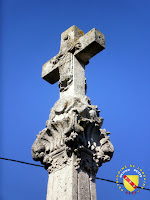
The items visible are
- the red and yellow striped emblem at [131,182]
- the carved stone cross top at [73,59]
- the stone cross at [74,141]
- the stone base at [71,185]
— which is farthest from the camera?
the red and yellow striped emblem at [131,182]

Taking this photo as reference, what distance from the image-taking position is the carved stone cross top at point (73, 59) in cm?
647

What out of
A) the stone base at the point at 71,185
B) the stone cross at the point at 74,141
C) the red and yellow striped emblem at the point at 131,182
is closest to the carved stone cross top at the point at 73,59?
the stone cross at the point at 74,141

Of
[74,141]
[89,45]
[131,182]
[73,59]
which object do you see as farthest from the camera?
[131,182]

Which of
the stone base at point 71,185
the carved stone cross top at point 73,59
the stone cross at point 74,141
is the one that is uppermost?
the carved stone cross top at point 73,59

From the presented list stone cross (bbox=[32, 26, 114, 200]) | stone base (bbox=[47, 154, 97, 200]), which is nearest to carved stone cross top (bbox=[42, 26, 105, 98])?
stone cross (bbox=[32, 26, 114, 200])

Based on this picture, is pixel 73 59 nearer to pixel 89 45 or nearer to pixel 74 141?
pixel 89 45

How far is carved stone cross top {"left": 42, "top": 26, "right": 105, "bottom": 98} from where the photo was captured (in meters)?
6.47

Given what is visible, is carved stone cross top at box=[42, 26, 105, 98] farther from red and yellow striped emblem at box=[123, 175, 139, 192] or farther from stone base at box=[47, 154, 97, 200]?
red and yellow striped emblem at box=[123, 175, 139, 192]

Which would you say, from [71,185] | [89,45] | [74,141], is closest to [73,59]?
[89,45]

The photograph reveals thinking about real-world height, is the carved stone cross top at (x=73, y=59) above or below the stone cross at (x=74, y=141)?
above

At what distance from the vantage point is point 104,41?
22.9 ft

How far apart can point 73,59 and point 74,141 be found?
2492 mm

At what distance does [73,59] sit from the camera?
6.89 metres

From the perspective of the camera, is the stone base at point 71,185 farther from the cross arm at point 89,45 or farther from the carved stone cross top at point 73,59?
the cross arm at point 89,45
